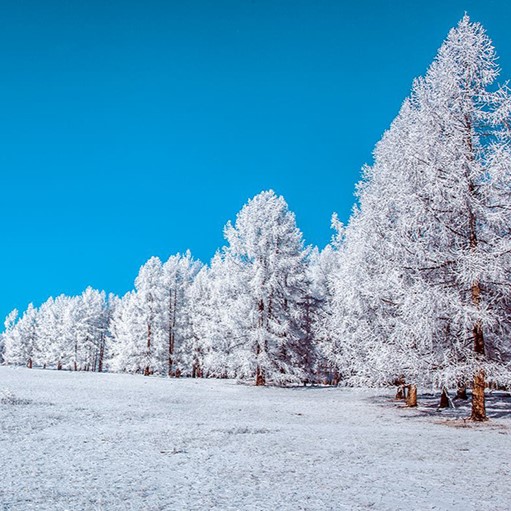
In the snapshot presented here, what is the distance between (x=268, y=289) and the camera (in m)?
30.7

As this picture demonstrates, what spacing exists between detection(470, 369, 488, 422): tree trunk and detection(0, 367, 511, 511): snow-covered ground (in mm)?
527

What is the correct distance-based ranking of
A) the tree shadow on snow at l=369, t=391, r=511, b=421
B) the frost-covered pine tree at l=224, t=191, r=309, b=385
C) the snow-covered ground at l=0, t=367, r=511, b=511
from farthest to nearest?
the frost-covered pine tree at l=224, t=191, r=309, b=385 < the tree shadow on snow at l=369, t=391, r=511, b=421 < the snow-covered ground at l=0, t=367, r=511, b=511

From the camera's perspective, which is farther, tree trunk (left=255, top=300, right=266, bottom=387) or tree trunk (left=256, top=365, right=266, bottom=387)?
tree trunk (left=256, top=365, right=266, bottom=387)

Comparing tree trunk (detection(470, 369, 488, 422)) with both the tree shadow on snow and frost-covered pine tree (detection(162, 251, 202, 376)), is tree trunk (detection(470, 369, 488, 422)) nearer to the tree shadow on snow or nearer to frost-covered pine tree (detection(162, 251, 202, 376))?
the tree shadow on snow

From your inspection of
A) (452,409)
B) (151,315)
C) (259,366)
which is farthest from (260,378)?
(151,315)

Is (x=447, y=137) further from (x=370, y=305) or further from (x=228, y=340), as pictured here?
(x=228, y=340)

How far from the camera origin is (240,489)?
6.25m

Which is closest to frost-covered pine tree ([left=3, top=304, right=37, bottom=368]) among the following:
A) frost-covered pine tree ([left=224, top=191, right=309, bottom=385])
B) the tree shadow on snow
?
frost-covered pine tree ([left=224, top=191, right=309, bottom=385])

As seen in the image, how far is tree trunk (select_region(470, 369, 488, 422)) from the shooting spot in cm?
1346

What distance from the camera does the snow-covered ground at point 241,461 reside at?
19.0 feet

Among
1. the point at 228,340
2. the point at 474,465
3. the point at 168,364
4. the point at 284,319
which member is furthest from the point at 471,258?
the point at 168,364

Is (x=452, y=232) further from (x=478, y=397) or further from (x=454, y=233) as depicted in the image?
(x=478, y=397)

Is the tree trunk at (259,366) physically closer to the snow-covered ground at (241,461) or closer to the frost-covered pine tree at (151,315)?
the snow-covered ground at (241,461)

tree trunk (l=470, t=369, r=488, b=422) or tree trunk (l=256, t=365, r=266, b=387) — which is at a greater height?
tree trunk (l=470, t=369, r=488, b=422)
